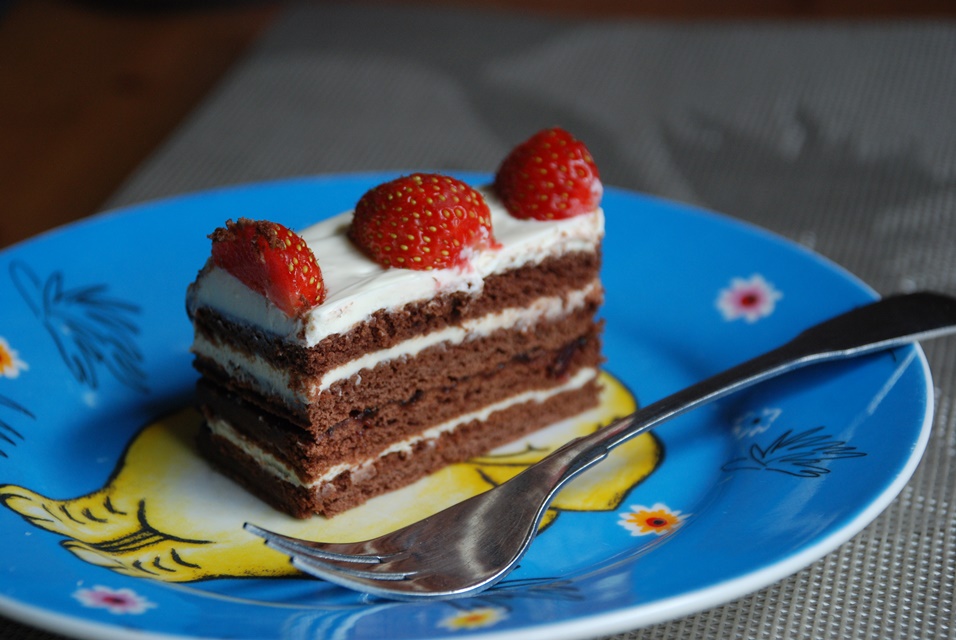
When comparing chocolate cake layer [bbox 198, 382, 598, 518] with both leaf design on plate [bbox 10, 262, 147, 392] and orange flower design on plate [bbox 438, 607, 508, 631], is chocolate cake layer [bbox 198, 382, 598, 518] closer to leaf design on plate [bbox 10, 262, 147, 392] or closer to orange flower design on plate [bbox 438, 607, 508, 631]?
leaf design on plate [bbox 10, 262, 147, 392]

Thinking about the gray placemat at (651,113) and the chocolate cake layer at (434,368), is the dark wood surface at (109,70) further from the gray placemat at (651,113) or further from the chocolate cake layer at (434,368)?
the chocolate cake layer at (434,368)

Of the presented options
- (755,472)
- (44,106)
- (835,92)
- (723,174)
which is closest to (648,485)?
(755,472)

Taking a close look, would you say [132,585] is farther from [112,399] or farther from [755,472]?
[755,472]

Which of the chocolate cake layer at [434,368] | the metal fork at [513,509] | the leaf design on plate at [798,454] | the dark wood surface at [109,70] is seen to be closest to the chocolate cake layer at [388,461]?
the chocolate cake layer at [434,368]

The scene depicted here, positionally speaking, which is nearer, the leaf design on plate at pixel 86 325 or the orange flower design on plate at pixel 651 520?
the orange flower design on plate at pixel 651 520

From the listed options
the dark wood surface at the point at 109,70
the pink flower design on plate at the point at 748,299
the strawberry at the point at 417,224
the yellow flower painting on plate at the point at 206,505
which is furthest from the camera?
the dark wood surface at the point at 109,70

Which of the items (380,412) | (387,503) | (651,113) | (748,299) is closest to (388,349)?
(380,412)
